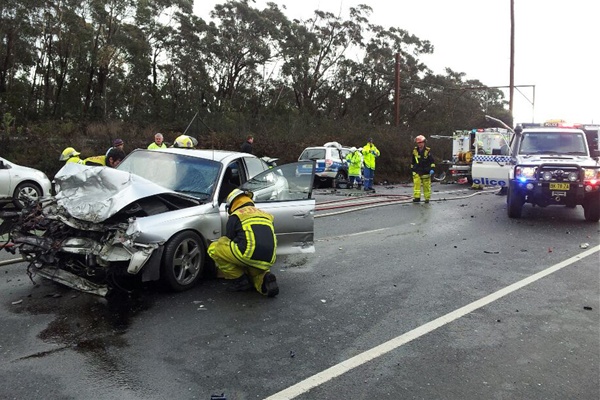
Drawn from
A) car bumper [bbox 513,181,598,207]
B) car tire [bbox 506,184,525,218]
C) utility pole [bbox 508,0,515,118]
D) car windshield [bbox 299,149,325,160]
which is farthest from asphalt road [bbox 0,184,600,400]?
utility pole [bbox 508,0,515,118]

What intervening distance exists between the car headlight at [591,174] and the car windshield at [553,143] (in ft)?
3.46

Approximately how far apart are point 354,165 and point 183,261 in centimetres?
1390

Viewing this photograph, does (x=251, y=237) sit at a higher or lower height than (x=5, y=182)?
lower

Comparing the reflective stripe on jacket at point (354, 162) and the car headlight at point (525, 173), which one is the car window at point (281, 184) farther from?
the reflective stripe on jacket at point (354, 162)

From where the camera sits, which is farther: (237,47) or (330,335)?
(237,47)

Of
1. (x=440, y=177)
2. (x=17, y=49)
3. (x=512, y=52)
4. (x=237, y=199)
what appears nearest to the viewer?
(x=237, y=199)

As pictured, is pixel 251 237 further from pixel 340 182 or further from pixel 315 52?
pixel 315 52

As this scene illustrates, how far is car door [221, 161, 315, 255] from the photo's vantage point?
6168 mm

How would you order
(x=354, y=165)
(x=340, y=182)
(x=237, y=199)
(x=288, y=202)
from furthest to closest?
1. (x=340, y=182)
2. (x=354, y=165)
3. (x=288, y=202)
4. (x=237, y=199)

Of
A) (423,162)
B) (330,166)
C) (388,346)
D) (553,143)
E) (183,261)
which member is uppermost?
(553,143)

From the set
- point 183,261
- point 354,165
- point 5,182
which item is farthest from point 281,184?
point 354,165

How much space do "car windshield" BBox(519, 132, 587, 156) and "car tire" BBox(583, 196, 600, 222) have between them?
1.17 metres

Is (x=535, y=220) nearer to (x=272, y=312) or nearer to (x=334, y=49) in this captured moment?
(x=272, y=312)

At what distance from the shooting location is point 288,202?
6340mm
